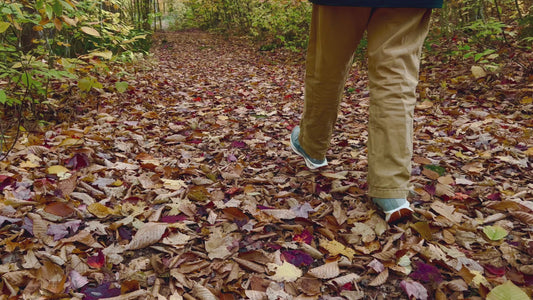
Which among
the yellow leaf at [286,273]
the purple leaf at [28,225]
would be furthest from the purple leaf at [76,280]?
the yellow leaf at [286,273]

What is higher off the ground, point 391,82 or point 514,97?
point 391,82

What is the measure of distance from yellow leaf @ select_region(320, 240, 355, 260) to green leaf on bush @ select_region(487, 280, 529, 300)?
524mm

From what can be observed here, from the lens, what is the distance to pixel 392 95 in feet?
5.37

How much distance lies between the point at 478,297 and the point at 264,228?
3.03 ft

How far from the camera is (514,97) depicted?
3.60 m

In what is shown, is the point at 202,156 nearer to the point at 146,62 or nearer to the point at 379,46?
the point at 379,46

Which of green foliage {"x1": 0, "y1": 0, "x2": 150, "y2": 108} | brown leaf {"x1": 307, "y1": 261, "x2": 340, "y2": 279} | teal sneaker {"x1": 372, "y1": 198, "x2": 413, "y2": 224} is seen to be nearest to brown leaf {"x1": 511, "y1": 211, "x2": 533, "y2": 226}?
teal sneaker {"x1": 372, "y1": 198, "x2": 413, "y2": 224}

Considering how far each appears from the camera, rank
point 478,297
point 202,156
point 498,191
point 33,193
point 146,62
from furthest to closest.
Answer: point 146,62 < point 202,156 < point 498,191 < point 33,193 < point 478,297

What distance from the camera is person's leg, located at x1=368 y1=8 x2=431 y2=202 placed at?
1.58 metres

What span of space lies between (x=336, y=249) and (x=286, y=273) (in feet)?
0.92

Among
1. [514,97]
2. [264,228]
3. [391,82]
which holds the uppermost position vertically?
[391,82]

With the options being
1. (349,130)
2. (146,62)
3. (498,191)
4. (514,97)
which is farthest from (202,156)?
(146,62)

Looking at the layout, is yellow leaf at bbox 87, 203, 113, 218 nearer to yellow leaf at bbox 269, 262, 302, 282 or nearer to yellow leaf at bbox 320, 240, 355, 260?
yellow leaf at bbox 269, 262, 302, 282

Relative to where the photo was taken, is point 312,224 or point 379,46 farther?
point 312,224
